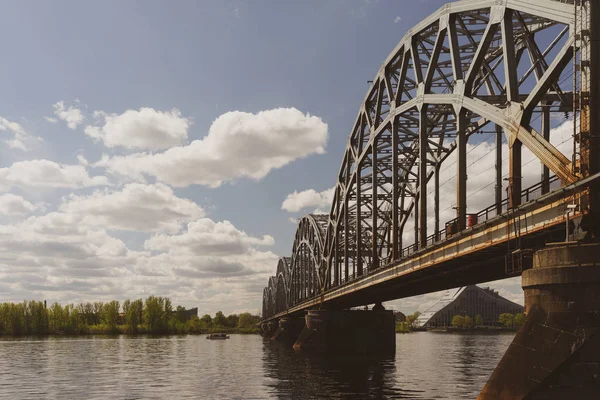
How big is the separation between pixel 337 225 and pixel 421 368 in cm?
2645

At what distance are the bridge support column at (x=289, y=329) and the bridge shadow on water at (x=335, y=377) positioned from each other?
199 ft

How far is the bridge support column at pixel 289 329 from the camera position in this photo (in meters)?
145

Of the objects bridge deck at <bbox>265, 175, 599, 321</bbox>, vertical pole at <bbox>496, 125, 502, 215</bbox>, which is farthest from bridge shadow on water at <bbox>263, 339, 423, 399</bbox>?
vertical pole at <bbox>496, 125, 502, 215</bbox>

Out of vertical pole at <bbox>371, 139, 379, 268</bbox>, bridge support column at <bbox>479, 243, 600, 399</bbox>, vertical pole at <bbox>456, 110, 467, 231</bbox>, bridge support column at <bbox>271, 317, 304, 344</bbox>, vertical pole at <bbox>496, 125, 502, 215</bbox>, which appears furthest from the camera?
bridge support column at <bbox>271, 317, 304, 344</bbox>

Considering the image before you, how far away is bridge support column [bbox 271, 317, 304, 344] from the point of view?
14538cm

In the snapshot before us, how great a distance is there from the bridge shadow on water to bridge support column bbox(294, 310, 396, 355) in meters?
1.81

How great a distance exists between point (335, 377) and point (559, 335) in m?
37.7

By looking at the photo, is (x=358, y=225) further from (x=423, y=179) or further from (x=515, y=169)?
(x=515, y=169)

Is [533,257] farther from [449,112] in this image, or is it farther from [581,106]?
[449,112]

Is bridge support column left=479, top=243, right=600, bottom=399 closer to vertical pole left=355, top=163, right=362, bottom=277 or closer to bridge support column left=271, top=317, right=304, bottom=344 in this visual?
vertical pole left=355, top=163, right=362, bottom=277

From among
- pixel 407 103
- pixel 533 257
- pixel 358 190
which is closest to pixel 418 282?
Result: pixel 407 103

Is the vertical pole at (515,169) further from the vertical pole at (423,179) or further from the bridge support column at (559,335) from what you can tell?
the vertical pole at (423,179)

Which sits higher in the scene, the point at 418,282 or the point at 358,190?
the point at 358,190

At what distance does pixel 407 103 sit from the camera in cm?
5575
